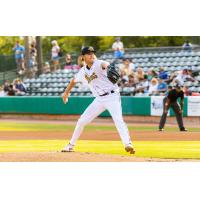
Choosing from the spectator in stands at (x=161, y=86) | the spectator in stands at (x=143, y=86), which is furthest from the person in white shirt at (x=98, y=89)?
the spectator in stands at (x=143, y=86)

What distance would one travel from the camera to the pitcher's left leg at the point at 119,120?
36.3 feet

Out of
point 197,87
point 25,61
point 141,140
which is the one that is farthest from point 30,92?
point 141,140

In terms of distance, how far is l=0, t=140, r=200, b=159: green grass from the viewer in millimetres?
12336

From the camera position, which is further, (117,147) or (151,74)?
(151,74)

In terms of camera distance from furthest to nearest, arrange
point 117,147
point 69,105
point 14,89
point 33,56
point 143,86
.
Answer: point 33,56
point 14,89
point 69,105
point 143,86
point 117,147

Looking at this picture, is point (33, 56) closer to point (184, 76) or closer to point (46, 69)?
point (46, 69)

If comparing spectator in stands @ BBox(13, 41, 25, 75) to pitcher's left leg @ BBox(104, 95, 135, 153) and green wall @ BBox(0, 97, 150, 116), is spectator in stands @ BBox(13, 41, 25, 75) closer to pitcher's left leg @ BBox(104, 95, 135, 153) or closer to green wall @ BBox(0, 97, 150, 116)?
green wall @ BBox(0, 97, 150, 116)

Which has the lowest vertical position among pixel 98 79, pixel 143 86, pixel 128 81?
pixel 143 86

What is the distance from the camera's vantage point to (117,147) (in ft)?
44.5

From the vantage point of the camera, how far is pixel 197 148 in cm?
1331

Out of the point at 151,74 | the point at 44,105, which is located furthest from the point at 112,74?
the point at 44,105

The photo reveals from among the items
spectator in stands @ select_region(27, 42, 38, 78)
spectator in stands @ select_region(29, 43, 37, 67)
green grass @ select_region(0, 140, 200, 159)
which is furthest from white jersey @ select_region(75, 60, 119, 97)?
spectator in stands @ select_region(29, 43, 37, 67)

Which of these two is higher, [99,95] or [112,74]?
[112,74]

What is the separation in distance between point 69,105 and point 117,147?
9548mm
